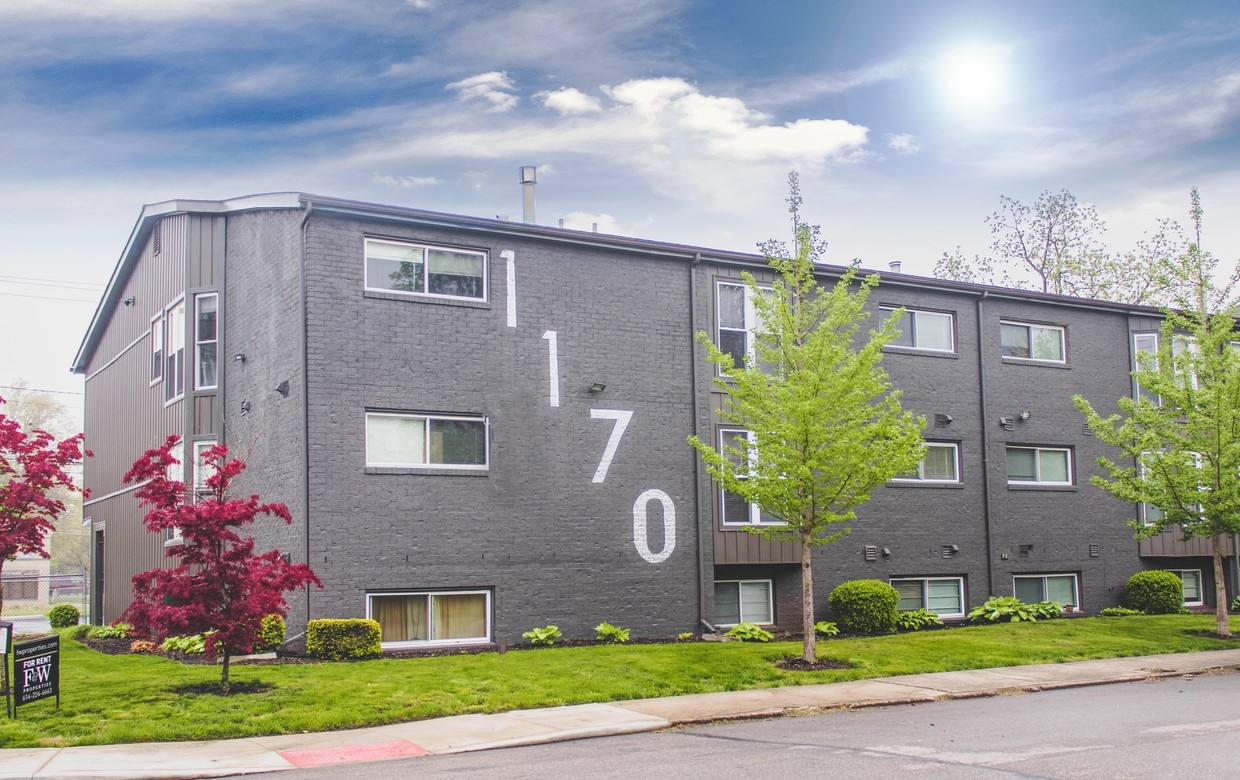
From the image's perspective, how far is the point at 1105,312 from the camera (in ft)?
92.8

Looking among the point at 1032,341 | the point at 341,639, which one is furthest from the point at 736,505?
the point at 1032,341

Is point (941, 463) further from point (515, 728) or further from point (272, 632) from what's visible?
point (515, 728)

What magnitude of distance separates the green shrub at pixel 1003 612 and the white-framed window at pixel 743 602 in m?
4.62

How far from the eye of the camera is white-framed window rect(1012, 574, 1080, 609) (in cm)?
2617

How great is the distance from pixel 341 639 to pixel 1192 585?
21.1 meters

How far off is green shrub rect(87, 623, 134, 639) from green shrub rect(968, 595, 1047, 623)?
16.9 metres

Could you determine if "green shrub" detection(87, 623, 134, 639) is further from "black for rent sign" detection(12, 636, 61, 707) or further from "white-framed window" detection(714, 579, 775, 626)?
"white-framed window" detection(714, 579, 775, 626)

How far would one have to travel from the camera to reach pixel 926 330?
25.8 metres

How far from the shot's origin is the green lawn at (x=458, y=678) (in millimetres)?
12875

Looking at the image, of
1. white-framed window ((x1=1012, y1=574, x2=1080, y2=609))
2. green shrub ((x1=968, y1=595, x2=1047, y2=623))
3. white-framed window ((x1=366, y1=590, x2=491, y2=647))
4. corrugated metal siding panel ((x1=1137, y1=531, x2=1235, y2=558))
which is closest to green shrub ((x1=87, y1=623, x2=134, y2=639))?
white-framed window ((x1=366, y1=590, x2=491, y2=647))

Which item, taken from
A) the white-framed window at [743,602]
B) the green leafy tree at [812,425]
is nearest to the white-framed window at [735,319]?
the green leafy tree at [812,425]

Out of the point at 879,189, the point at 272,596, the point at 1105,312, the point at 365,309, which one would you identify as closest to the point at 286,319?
the point at 365,309

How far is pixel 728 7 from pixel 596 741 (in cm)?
1765

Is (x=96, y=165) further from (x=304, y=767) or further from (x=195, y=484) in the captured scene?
(x=304, y=767)
